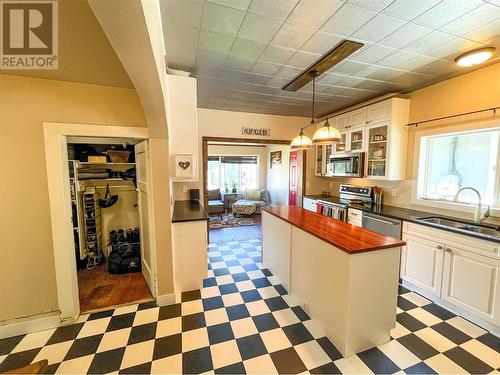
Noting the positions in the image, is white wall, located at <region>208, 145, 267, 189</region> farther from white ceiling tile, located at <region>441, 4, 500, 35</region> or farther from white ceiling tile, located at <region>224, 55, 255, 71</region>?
white ceiling tile, located at <region>441, 4, 500, 35</region>

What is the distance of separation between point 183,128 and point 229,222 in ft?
11.7

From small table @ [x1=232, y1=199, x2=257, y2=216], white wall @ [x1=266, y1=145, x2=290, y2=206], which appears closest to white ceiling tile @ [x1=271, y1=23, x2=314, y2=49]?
white wall @ [x1=266, y1=145, x2=290, y2=206]

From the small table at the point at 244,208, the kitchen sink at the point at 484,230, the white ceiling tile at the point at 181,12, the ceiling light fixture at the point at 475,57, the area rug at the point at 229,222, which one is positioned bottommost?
the area rug at the point at 229,222

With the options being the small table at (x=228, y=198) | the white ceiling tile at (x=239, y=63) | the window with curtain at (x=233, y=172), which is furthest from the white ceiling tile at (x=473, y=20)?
the window with curtain at (x=233, y=172)

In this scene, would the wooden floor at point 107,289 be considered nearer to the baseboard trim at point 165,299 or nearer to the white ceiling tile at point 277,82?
the baseboard trim at point 165,299

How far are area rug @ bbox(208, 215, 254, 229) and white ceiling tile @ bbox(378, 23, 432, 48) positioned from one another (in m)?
4.53

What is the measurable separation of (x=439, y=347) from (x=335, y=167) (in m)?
2.96

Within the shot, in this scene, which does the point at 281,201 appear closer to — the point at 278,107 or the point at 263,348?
the point at 278,107

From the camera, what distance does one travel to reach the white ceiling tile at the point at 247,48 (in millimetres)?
2010

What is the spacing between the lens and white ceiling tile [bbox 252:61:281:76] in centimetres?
243

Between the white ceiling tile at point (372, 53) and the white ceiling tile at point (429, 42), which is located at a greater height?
the white ceiling tile at point (372, 53)

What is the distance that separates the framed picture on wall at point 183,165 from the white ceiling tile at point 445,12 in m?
2.54

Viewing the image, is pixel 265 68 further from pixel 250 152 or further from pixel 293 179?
pixel 250 152

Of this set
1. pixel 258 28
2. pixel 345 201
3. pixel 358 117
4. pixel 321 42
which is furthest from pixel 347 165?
pixel 258 28
